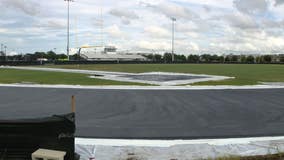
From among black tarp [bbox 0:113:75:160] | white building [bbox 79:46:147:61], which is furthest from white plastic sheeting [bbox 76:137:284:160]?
white building [bbox 79:46:147:61]

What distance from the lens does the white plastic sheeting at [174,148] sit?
6123 millimetres

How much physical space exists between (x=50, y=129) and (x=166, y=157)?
7.23 ft

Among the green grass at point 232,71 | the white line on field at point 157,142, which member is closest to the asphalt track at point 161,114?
the white line on field at point 157,142

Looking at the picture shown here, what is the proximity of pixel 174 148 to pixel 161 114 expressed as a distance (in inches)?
158

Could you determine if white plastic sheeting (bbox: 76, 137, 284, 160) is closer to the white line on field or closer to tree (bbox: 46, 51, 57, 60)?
the white line on field

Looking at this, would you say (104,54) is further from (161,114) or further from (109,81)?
(161,114)

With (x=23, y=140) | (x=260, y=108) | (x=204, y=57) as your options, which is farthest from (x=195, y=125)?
(x=204, y=57)

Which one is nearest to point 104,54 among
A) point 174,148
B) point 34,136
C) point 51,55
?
point 51,55

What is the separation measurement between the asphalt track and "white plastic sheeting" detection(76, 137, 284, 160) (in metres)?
0.57

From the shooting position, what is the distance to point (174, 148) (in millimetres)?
6641

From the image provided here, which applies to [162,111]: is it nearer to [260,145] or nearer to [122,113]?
[122,113]

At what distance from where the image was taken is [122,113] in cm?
1070

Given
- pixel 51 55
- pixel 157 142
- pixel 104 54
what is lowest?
pixel 157 142

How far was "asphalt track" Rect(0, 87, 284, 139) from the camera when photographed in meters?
8.22
